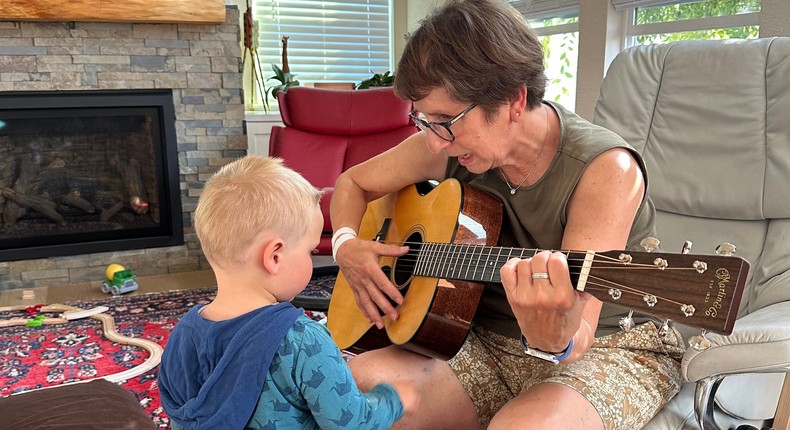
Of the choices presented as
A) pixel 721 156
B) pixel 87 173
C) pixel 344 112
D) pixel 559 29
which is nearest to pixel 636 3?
pixel 559 29

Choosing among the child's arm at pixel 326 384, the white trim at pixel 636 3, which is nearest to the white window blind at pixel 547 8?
the white trim at pixel 636 3

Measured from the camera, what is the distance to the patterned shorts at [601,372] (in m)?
1.15

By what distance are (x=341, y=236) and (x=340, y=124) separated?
2019mm

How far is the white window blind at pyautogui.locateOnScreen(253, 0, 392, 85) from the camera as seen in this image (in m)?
4.84

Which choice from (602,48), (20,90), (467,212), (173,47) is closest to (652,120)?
(467,212)

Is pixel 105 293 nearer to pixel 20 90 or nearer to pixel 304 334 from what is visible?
pixel 20 90

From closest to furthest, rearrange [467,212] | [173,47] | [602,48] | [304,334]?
[304,334], [467,212], [602,48], [173,47]

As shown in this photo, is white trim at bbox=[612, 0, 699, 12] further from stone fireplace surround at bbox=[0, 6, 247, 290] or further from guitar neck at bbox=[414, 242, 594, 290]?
guitar neck at bbox=[414, 242, 594, 290]

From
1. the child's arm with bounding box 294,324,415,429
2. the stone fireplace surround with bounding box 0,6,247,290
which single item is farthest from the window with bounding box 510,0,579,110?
the child's arm with bounding box 294,324,415,429

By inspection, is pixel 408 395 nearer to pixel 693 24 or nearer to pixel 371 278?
pixel 371 278

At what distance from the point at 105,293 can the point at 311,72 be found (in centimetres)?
228

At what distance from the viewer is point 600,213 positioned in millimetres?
1138

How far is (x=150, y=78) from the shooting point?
3756 mm

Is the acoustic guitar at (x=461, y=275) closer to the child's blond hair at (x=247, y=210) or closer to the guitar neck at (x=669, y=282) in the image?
the guitar neck at (x=669, y=282)
